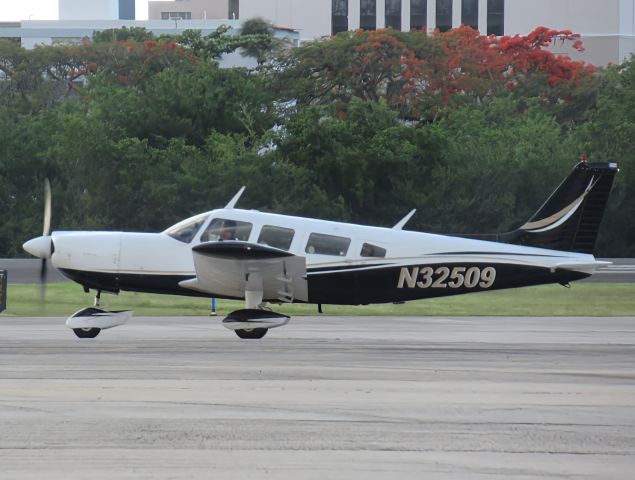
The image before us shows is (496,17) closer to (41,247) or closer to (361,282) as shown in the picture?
(361,282)

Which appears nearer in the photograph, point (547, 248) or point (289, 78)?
point (547, 248)

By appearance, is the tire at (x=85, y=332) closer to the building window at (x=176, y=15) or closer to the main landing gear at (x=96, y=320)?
the main landing gear at (x=96, y=320)

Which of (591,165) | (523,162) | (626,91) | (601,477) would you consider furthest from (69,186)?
(601,477)

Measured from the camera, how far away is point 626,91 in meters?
48.5

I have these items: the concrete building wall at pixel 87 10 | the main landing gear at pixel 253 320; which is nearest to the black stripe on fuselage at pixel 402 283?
the main landing gear at pixel 253 320

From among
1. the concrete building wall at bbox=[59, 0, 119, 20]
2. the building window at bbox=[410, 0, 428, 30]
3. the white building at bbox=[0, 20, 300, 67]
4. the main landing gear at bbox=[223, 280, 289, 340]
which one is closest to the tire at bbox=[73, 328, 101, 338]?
the main landing gear at bbox=[223, 280, 289, 340]

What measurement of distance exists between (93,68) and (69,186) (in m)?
36.1

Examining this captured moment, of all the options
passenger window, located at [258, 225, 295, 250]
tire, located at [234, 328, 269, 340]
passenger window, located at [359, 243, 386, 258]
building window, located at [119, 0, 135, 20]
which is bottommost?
tire, located at [234, 328, 269, 340]

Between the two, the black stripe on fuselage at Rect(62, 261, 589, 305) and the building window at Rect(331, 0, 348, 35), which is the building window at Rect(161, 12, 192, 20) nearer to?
the building window at Rect(331, 0, 348, 35)

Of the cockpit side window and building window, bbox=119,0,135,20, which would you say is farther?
building window, bbox=119,0,135,20

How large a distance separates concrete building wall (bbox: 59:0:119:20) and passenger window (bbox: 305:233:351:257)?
120498mm

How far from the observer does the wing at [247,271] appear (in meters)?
18.5

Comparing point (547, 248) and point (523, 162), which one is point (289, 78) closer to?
point (523, 162)

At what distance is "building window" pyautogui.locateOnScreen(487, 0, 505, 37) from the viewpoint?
110 metres
